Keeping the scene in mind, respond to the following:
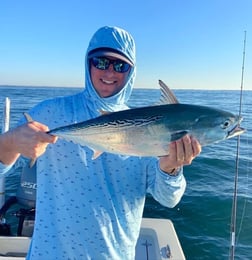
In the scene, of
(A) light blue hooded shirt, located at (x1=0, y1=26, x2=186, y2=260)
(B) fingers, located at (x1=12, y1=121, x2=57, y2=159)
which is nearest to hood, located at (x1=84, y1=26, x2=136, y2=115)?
(A) light blue hooded shirt, located at (x1=0, y1=26, x2=186, y2=260)

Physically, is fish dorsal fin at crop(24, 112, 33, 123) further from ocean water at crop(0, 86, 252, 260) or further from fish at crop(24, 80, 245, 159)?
ocean water at crop(0, 86, 252, 260)

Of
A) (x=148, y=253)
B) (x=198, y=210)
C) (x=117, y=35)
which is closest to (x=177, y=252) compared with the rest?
(x=148, y=253)

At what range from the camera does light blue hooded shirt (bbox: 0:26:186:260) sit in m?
2.11

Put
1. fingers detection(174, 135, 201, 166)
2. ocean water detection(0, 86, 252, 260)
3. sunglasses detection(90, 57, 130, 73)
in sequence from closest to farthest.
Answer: fingers detection(174, 135, 201, 166) < sunglasses detection(90, 57, 130, 73) < ocean water detection(0, 86, 252, 260)

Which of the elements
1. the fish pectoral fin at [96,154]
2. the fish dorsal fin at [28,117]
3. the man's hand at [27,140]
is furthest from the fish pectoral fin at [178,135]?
the fish dorsal fin at [28,117]

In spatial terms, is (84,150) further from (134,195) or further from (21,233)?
(21,233)

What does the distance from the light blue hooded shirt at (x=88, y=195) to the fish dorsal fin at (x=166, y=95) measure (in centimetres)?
37

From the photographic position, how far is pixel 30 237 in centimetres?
435

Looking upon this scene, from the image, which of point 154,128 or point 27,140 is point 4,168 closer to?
point 27,140

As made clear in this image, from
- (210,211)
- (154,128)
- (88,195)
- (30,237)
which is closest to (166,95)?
(154,128)

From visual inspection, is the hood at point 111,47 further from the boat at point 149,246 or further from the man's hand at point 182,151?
the boat at point 149,246

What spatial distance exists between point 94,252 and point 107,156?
22.5 inches

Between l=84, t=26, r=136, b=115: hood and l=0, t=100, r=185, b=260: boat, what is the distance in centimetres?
212

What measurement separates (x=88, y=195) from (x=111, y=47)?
0.93 meters
